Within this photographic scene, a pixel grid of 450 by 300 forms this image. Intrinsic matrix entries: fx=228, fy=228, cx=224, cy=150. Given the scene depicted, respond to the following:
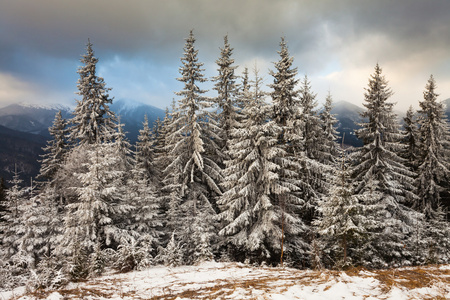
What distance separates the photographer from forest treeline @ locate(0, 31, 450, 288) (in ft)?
42.8

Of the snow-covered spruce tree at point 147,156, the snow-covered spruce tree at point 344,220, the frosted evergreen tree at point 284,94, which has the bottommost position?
the snow-covered spruce tree at point 344,220

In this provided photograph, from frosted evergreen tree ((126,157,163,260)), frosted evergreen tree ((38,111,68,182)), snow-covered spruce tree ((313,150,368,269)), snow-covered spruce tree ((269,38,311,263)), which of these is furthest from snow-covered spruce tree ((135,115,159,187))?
snow-covered spruce tree ((313,150,368,269))

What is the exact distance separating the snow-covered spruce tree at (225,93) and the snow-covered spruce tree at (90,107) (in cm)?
1115

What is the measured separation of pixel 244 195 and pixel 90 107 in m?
19.1

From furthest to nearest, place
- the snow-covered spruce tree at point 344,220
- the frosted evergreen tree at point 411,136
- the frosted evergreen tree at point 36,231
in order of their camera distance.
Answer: the frosted evergreen tree at point 411,136, the frosted evergreen tree at point 36,231, the snow-covered spruce tree at point 344,220

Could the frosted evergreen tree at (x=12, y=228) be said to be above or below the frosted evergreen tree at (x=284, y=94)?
below

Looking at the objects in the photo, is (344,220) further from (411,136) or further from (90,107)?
(90,107)

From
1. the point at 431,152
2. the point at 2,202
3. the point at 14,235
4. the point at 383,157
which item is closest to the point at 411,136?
the point at 431,152

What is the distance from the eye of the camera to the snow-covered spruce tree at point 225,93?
72.1ft

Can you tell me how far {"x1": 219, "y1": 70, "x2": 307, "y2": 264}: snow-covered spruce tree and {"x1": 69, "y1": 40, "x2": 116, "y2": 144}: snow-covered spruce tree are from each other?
47.5ft

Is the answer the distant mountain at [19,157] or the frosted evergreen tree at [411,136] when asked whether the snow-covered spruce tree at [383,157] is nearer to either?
the frosted evergreen tree at [411,136]

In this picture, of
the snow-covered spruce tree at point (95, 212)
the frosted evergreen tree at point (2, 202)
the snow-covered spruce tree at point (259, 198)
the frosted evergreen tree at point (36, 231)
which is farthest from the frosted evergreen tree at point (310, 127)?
the frosted evergreen tree at point (2, 202)

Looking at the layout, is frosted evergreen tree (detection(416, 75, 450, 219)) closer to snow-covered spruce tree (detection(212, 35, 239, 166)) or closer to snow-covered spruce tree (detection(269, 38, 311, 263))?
snow-covered spruce tree (detection(269, 38, 311, 263))

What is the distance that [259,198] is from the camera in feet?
50.2
